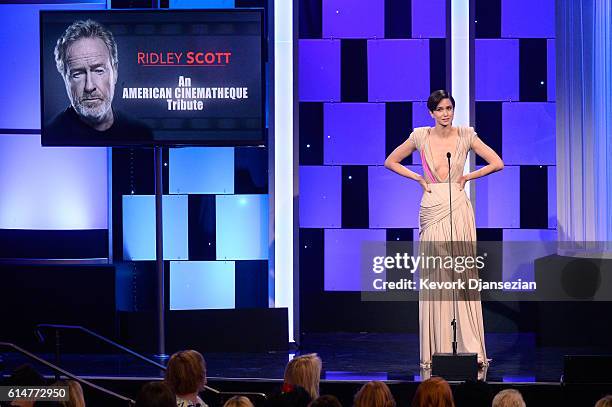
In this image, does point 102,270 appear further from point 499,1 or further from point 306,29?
point 499,1

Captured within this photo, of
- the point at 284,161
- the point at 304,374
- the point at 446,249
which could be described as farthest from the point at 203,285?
the point at 304,374

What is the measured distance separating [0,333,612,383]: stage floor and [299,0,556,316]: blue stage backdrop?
874 mm

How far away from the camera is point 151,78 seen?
322 inches

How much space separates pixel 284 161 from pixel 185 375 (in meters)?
4.23

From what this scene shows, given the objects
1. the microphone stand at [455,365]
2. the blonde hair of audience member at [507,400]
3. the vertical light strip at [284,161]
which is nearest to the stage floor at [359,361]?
the microphone stand at [455,365]

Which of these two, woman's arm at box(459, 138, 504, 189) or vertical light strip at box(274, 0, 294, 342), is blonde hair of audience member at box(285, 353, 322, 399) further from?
vertical light strip at box(274, 0, 294, 342)

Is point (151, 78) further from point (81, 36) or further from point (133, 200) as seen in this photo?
point (133, 200)

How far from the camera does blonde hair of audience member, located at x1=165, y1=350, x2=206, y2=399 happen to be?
4926mm

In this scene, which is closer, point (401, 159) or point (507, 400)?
point (507, 400)

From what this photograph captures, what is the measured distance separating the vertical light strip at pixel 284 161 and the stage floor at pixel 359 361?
575 mm

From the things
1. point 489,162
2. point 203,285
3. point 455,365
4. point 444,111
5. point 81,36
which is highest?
point 81,36

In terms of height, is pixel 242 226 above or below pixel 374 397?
above

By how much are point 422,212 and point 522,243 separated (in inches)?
98.3

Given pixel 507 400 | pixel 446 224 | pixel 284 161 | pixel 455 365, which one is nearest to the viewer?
pixel 507 400
